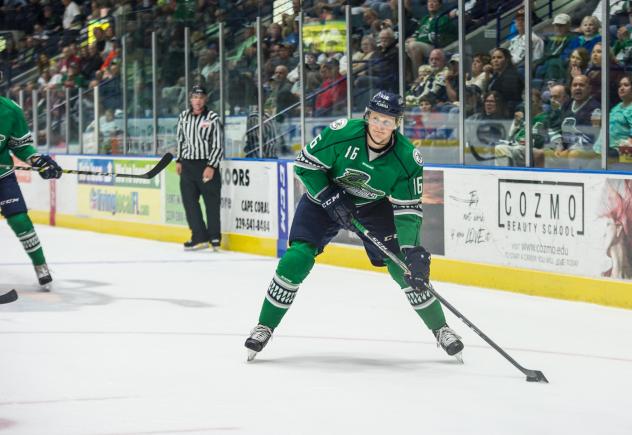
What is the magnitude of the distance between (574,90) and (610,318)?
165 centimetres

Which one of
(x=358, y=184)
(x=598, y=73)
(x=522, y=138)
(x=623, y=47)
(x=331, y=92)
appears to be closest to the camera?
(x=358, y=184)

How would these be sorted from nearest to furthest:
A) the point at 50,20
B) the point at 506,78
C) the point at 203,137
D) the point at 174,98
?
the point at 506,78 → the point at 203,137 → the point at 174,98 → the point at 50,20

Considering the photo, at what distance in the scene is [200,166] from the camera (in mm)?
10945

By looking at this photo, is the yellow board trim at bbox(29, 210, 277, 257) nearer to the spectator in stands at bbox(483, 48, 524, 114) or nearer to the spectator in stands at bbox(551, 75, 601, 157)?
the spectator in stands at bbox(483, 48, 524, 114)

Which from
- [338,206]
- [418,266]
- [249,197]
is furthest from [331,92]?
[418,266]

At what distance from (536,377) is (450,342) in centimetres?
53

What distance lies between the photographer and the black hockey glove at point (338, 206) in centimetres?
534

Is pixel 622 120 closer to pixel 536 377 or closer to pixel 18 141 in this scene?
pixel 536 377

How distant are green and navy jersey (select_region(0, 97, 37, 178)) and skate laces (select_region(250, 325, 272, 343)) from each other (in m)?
2.95

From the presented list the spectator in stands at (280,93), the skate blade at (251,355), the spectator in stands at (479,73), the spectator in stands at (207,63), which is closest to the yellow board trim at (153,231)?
the spectator in stands at (280,93)

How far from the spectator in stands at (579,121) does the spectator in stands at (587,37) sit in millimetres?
194

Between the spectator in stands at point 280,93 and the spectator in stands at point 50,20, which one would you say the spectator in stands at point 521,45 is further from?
the spectator in stands at point 50,20

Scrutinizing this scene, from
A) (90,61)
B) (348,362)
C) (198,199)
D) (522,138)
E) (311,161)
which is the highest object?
(90,61)

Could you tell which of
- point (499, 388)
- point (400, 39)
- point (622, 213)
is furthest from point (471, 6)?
point (499, 388)
